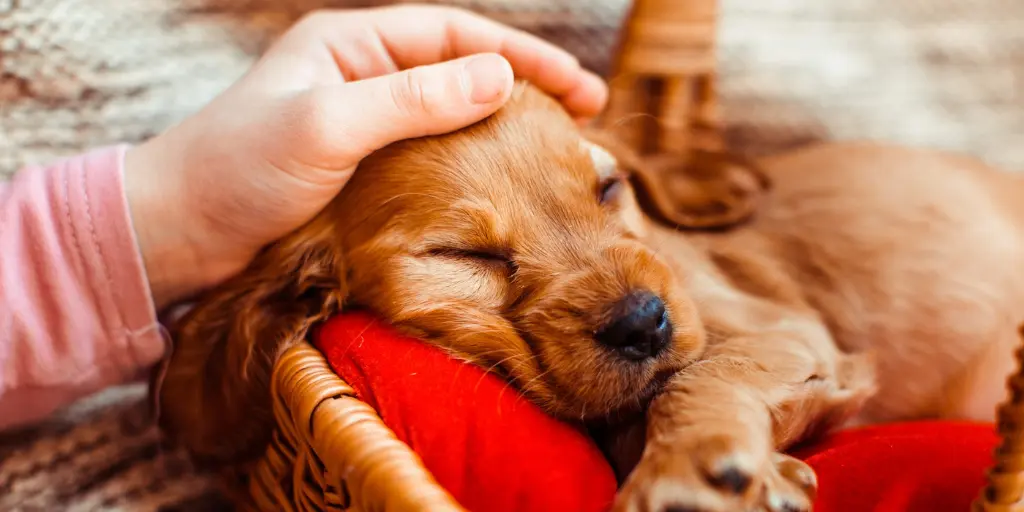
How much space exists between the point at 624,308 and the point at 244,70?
1.16 metres

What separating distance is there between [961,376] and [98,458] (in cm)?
169

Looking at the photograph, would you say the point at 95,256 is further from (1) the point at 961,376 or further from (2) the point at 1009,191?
(2) the point at 1009,191

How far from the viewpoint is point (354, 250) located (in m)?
1.27

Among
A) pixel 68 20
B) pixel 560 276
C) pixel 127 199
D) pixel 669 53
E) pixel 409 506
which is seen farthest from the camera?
pixel 669 53

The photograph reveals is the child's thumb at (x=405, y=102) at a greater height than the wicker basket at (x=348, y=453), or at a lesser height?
greater

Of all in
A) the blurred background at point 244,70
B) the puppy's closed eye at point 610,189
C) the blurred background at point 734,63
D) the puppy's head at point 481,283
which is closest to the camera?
the puppy's head at point 481,283

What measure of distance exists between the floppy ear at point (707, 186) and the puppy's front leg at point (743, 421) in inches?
18.0

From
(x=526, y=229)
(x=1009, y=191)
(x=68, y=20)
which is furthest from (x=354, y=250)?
(x=1009, y=191)

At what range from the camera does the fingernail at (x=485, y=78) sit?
1211mm

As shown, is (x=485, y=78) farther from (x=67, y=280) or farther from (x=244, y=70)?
(x=244, y=70)

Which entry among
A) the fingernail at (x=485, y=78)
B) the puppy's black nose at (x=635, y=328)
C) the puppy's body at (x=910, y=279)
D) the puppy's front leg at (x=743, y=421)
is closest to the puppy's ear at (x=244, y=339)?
the fingernail at (x=485, y=78)

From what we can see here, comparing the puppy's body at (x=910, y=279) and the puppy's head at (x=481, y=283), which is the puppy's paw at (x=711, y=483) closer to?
the puppy's head at (x=481, y=283)

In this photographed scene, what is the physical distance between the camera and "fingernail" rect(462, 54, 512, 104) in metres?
1.21

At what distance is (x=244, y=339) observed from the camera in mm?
1281
